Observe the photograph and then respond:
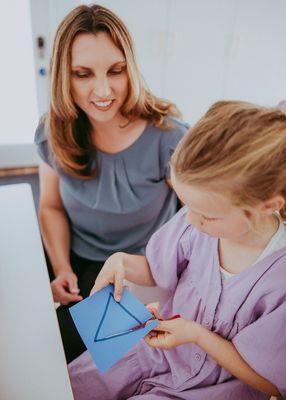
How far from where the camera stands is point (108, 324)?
2.03 feet

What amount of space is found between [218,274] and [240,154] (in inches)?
11.1

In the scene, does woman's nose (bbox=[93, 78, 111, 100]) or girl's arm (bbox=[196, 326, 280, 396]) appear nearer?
girl's arm (bbox=[196, 326, 280, 396])

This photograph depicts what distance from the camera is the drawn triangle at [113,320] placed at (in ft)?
1.98

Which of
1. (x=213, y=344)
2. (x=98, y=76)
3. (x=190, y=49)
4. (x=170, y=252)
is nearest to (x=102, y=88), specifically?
(x=98, y=76)

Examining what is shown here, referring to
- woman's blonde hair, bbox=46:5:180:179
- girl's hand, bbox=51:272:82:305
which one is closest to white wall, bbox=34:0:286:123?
woman's blonde hair, bbox=46:5:180:179

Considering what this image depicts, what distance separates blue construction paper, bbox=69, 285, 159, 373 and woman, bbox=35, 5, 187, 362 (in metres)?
0.33

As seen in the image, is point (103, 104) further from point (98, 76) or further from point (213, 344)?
point (213, 344)

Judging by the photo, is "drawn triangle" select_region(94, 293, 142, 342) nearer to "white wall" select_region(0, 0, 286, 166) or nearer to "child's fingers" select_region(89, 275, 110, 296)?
"child's fingers" select_region(89, 275, 110, 296)

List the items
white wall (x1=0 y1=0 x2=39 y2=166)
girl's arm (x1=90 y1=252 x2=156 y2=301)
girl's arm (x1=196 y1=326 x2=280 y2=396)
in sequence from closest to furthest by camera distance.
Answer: girl's arm (x1=196 y1=326 x2=280 y2=396) < girl's arm (x1=90 y1=252 x2=156 y2=301) < white wall (x1=0 y1=0 x2=39 y2=166)

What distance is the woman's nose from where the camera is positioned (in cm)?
96

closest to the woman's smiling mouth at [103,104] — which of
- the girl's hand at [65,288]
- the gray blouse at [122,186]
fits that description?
the gray blouse at [122,186]

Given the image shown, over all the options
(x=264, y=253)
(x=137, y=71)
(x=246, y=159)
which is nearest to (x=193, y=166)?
(x=246, y=159)

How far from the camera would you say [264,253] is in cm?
65

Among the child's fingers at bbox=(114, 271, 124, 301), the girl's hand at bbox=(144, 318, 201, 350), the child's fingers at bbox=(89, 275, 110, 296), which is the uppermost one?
the child's fingers at bbox=(114, 271, 124, 301)
